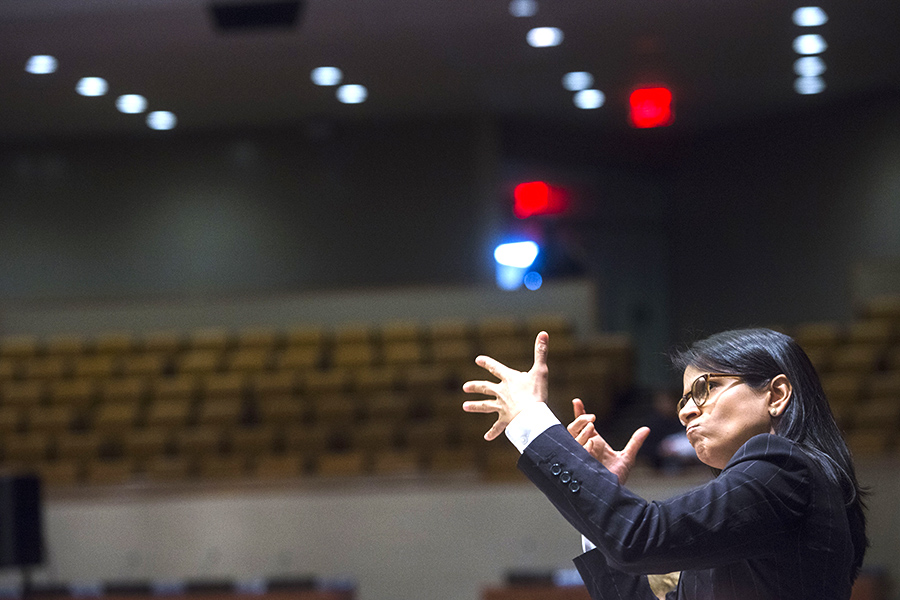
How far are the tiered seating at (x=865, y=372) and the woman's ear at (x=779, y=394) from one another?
4.28 m

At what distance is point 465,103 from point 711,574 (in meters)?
7.34

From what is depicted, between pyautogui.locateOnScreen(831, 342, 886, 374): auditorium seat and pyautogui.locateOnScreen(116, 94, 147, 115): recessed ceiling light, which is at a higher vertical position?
pyautogui.locateOnScreen(116, 94, 147, 115): recessed ceiling light

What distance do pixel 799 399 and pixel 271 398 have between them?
524 centimetres

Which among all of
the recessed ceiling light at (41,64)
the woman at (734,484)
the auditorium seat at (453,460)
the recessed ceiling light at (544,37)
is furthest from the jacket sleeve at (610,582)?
the recessed ceiling light at (41,64)

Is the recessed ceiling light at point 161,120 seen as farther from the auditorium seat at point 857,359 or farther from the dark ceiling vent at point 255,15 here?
the auditorium seat at point 857,359

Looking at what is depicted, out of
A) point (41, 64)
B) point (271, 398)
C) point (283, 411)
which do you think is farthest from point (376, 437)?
point (41, 64)

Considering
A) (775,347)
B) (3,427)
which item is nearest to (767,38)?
(3,427)

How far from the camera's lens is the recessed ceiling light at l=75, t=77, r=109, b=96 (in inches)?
272

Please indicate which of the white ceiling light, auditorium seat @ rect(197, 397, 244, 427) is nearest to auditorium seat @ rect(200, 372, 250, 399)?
auditorium seat @ rect(197, 397, 244, 427)

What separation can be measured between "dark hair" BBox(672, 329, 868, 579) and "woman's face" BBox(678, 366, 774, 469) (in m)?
0.01

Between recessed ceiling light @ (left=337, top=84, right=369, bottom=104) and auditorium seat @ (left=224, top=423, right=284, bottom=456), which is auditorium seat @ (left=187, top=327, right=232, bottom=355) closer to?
auditorium seat @ (left=224, top=423, right=284, bottom=456)

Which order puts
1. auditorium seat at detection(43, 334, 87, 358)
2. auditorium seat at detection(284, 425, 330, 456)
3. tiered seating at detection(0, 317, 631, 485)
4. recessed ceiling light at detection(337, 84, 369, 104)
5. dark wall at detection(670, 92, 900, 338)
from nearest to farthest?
tiered seating at detection(0, 317, 631, 485) < auditorium seat at detection(284, 425, 330, 456) < auditorium seat at detection(43, 334, 87, 358) < recessed ceiling light at detection(337, 84, 369, 104) < dark wall at detection(670, 92, 900, 338)

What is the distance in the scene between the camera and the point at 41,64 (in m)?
6.55

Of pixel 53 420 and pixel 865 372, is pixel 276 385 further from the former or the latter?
pixel 865 372
